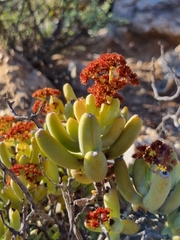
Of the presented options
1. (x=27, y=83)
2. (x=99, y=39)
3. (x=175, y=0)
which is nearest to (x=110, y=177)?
A: (x=27, y=83)

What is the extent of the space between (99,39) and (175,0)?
1.29 meters

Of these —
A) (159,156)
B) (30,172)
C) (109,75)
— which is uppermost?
(109,75)

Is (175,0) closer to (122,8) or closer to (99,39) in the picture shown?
(122,8)

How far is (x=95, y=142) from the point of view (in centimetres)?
119

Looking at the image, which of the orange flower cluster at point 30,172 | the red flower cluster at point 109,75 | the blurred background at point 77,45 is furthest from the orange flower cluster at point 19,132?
the blurred background at point 77,45

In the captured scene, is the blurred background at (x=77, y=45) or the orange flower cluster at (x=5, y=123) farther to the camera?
the blurred background at (x=77, y=45)

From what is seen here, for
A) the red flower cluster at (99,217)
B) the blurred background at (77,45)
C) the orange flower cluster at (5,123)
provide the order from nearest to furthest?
the red flower cluster at (99,217), the orange flower cluster at (5,123), the blurred background at (77,45)

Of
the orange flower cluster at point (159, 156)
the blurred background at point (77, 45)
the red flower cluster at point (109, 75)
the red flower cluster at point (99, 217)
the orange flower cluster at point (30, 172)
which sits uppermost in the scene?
the red flower cluster at point (109, 75)

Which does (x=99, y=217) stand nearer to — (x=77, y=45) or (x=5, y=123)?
(x=5, y=123)

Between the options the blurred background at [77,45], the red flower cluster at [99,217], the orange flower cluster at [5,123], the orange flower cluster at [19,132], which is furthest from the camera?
the blurred background at [77,45]

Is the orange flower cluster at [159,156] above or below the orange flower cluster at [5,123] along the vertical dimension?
above

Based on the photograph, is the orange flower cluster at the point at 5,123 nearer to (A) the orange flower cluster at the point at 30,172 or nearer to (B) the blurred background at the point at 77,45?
(A) the orange flower cluster at the point at 30,172

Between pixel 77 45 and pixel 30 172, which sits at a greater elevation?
pixel 30 172

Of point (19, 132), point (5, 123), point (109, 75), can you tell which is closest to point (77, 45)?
point (5, 123)
